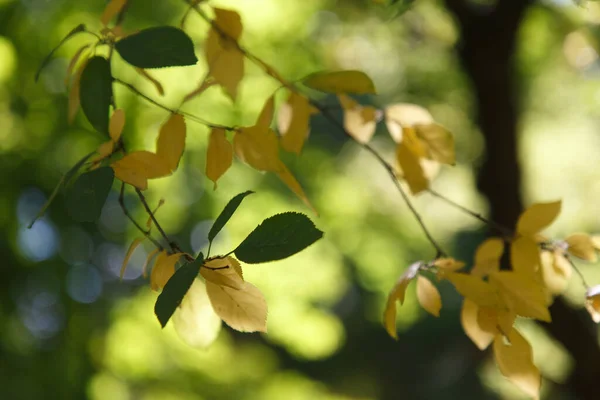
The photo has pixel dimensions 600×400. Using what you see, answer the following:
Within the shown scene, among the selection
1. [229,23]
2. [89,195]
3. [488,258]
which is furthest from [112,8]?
[488,258]

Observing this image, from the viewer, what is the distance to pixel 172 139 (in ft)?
1.02

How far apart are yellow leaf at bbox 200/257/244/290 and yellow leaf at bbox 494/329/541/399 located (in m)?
0.15

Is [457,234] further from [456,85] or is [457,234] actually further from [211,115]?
[211,115]

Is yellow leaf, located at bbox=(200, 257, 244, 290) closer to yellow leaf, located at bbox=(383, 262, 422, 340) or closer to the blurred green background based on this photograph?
yellow leaf, located at bbox=(383, 262, 422, 340)

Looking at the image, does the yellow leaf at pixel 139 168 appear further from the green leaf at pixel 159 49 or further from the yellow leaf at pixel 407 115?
the yellow leaf at pixel 407 115

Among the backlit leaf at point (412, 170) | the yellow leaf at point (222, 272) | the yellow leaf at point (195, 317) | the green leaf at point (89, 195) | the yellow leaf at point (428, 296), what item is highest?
the green leaf at point (89, 195)

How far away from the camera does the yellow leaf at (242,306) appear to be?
260mm

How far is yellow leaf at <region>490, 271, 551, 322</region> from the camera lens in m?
0.30

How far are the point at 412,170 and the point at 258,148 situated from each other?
131mm

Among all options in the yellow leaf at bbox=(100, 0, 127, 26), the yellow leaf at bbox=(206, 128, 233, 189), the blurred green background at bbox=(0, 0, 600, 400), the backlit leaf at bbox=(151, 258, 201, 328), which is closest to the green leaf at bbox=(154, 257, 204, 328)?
the backlit leaf at bbox=(151, 258, 201, 328)

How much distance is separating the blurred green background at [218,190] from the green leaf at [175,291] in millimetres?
965

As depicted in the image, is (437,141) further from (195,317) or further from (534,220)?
(195,317)

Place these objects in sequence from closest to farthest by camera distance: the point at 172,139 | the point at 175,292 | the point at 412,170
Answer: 1. the point at 175,292
2. the point at 172,139
3. the point at 412,170

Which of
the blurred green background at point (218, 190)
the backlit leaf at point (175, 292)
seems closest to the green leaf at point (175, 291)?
the backlit leaf at point (175, 292)
